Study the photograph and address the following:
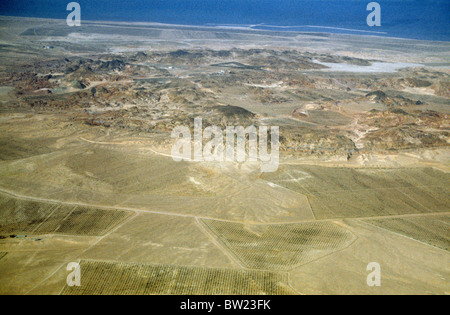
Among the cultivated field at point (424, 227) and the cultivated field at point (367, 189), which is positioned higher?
the cultivated field at point (367, 189)

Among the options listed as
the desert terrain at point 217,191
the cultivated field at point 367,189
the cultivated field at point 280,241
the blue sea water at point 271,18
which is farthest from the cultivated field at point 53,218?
the blue sea water at point 271,18

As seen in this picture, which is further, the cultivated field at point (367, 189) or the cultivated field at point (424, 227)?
the cultivated field at point (367, 189)

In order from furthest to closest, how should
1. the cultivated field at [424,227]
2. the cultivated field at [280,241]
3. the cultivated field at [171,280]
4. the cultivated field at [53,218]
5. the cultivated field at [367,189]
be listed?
the cultivated field at [367,189]
the cultivated field at [53,218]
the cultivated field at [424,227]
the cultivated field at [280,241]
the cultivated field at [171,280]

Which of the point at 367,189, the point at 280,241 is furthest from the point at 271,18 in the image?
the point at 280,241

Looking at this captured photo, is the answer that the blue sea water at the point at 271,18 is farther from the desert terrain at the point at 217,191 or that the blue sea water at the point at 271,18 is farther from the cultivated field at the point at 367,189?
the cultivated field at the point at 367,189

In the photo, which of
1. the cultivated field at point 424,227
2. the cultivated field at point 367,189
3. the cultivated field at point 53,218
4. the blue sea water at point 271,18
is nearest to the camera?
the cultivated field at point 424,227
